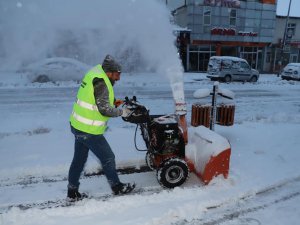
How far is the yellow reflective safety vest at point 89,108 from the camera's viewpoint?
3605 millimetres

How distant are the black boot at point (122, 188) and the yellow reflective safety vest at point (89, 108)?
31.6 inches

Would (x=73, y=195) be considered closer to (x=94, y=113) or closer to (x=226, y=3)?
(x=94, y=113)

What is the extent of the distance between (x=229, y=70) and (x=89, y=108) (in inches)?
659

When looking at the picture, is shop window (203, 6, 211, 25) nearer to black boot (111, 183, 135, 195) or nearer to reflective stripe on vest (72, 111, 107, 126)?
black boot (111, 183, 135, 195)

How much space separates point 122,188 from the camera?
160 inches

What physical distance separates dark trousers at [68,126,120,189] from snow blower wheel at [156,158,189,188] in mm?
617

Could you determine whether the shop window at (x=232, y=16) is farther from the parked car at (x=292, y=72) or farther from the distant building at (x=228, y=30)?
the parked car at (x=292, y=72)

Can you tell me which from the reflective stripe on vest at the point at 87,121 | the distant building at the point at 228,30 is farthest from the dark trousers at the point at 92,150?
the distant building at the point at 228,30

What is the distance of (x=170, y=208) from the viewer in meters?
3.71

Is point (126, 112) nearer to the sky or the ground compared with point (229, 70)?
nearer to the sky

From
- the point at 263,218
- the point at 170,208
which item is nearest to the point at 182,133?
the point at 170,208

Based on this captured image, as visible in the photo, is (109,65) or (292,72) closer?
(109,65)

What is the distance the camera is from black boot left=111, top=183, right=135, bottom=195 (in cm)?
405

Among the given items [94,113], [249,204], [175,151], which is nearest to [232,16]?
[175,151]
